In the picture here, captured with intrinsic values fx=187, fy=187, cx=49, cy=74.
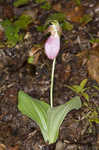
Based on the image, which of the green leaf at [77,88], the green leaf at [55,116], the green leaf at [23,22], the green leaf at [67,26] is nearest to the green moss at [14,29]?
the green leaf at [23,22]

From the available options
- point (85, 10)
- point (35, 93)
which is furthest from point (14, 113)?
point (85, 10)

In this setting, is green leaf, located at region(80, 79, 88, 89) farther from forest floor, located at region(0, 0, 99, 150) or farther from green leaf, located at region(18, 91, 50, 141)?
green leaf, located at region(18, 91, 50, 141)

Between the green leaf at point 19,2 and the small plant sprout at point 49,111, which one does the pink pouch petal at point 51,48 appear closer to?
the small plant sprout at point 49,111

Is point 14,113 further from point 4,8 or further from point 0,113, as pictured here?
point 4,8

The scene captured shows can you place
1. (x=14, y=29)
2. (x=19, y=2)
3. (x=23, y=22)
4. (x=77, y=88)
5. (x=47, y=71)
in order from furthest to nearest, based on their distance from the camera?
(x=19, y=2) < (x=23, y=22) < (x=14, y=29) < (x=47, y=71) < (x=77, y=88)

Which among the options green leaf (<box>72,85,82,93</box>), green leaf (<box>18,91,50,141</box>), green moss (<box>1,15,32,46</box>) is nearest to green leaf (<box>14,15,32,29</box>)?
green moss (<box>1,15,32,46</box>)

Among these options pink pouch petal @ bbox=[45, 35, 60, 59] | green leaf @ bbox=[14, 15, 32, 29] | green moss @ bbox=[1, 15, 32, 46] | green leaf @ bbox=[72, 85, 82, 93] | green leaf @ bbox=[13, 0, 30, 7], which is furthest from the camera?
green leaf @ bbox=[13, 0, 30, 7]

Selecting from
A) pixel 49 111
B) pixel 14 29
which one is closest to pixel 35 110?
pixel 49 111

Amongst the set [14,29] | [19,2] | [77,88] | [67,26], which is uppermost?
[19,2]

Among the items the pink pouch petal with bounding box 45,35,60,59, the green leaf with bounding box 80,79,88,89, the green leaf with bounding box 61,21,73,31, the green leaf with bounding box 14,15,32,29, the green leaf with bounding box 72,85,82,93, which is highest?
the pink pouch petal with bounding box 45,35,60,59

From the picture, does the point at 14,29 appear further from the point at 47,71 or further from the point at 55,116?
the point at 55,116

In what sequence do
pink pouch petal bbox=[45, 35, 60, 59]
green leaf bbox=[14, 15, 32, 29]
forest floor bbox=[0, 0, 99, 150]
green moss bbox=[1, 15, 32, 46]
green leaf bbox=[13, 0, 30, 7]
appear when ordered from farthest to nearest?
green leaf bbox=[13, 0, 30, 7], green leaf bbox=[14, 15, 32, 29], green moss bbox=[1, 15, 32, 46], forest floor bbox=[0, 0, 99, 150], pink pouch petal bbox=[45, 35, 60, 59]
